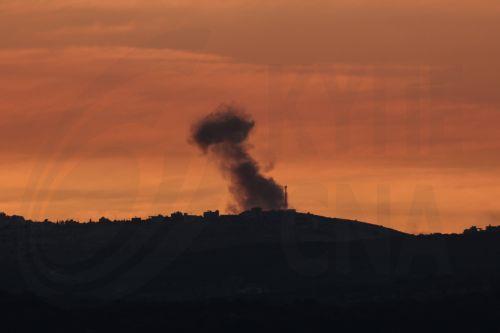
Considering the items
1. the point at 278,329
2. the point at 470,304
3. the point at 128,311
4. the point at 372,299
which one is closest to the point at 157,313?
the point at 128,311

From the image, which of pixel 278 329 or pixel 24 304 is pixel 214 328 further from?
pixel 24 304

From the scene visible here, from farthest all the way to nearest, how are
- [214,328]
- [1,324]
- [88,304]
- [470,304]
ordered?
[88,304], [470,304], [214,328], [1,324]

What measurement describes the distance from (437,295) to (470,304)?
21.8 metres

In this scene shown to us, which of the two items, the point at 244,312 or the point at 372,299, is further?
the point at 372,299

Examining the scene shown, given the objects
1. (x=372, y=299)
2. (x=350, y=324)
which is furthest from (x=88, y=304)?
(x=350, y=324)

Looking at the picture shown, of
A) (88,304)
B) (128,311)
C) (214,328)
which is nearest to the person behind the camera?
(214,328)

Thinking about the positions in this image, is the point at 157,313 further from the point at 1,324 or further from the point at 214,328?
the point at 1,324

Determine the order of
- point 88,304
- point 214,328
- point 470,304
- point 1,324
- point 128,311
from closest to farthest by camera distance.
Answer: point 1,324 < point 214,328 < point 128,311 < point 470,304 < point 88,304

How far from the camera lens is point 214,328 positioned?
14525cm

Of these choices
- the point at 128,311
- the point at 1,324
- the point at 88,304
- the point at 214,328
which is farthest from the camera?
the point at 88,304

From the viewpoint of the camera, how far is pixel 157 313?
510 ft

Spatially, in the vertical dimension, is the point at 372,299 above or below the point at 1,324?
above

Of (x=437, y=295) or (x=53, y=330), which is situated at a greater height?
(x=437, y=295)

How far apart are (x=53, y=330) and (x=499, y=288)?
6671cm
